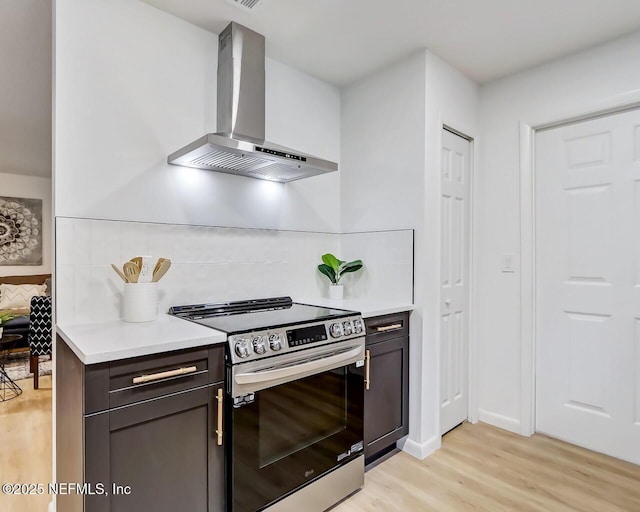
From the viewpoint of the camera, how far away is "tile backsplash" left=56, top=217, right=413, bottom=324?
1733 mm

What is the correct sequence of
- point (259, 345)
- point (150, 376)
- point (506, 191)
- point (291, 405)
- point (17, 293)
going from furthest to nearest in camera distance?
point (17, 293)
point (506, 191)
point (291, 405)
point (259, 345)
point (150, 376)

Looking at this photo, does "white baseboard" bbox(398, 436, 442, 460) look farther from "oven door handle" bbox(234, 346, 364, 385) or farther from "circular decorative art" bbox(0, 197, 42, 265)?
"circular decorative art" bbox(0, 197, 42, 265)

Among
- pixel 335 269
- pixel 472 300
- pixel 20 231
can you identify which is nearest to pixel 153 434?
pixel 335 269

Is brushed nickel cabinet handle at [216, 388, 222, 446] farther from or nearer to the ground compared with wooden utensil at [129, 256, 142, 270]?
nearer to the ground

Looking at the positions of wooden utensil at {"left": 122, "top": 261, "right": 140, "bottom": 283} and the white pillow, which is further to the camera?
the white pillow

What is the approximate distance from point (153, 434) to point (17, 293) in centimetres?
512

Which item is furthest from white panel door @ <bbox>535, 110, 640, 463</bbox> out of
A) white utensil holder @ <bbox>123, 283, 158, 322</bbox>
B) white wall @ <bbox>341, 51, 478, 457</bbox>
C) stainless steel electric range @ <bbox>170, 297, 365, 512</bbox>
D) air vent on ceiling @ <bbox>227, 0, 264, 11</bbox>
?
white utensil holder @ <bbox>123, 283, 158, 322</bbox>

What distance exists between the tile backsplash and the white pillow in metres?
4.32

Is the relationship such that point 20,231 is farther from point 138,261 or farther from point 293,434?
point 293,434

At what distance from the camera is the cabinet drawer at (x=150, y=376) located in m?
1.21

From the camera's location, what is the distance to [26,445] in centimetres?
244

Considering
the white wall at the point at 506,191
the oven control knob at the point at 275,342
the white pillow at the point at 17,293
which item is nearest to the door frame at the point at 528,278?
the white wall at the point at 506,191

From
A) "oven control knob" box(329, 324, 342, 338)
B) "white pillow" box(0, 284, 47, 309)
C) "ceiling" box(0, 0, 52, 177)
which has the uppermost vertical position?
"ceiling" box(0, 0, 52, 177)

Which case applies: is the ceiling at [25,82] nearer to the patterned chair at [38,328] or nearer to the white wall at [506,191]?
the patterned chair at [38,328]
